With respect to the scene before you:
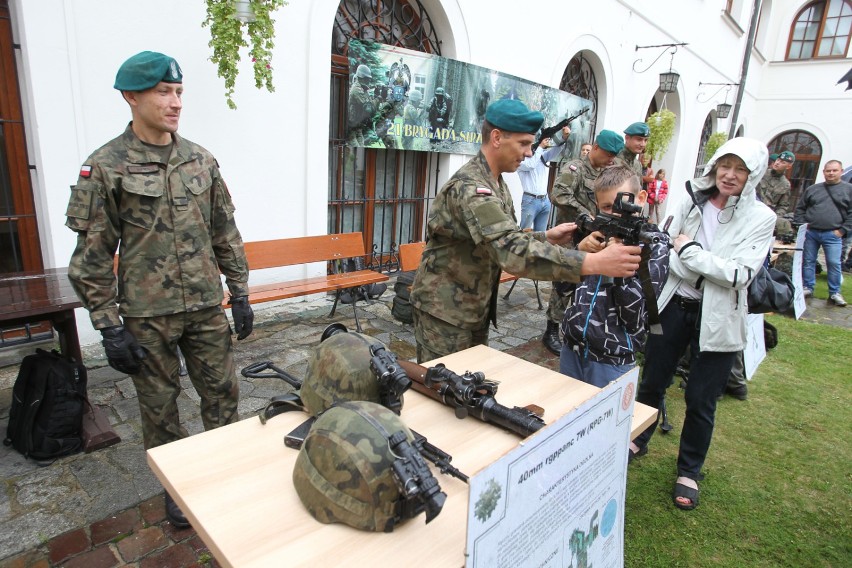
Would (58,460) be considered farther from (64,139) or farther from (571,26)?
(571,26)

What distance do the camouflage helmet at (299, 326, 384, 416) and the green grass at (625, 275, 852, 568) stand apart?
5.43 feet

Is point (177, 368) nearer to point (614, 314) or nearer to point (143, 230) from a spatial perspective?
point (143, 230)

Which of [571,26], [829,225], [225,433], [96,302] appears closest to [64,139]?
[96,302]

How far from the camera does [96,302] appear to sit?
2.07 metres

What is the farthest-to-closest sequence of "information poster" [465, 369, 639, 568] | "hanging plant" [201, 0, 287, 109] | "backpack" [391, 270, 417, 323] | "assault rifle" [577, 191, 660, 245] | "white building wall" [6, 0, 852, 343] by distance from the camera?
1. "backpack" [391, 270, 417, 323]
2. "hanging plant" [201, 0, 287, 109]
3. "white building wall" [6, 0, 852, 343]
4. "assault rifle" [577, 191, 660, 245]
5. "information poster" [465, 369, 639, 568]

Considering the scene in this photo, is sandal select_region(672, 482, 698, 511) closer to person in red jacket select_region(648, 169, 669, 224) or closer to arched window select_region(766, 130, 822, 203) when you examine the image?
person in red jacket select_region(648, 169, 669, 224)

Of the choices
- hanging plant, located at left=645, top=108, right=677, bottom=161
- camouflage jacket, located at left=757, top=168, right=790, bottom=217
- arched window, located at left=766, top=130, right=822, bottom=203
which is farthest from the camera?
arched window, located at left=766, top=130, right=822, bottom=203

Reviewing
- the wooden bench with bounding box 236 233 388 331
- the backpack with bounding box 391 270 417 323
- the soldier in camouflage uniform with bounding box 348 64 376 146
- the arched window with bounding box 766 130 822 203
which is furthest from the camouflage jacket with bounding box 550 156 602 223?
the arched window with bounding box 766 130 822 203

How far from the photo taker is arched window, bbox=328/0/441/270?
18.3 feet

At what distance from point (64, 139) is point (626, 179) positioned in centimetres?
386

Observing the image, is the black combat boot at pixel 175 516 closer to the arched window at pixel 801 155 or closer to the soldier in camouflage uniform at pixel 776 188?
the soldier in camouflage uniform at pixel 776 188

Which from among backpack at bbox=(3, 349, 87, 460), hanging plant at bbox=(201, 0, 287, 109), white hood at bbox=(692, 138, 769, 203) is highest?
hanging plant at bbox=(201, 0, 287, 109)

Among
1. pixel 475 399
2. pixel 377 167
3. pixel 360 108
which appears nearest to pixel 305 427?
pixel 475 399

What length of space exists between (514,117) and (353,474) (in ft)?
5.06
